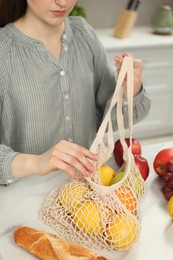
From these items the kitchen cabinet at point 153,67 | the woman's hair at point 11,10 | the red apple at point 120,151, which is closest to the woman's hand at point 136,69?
the red apple at point 120,151

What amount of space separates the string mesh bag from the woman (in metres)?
0.34

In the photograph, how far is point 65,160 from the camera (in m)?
0.97

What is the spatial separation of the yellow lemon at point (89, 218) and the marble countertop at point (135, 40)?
1.78m

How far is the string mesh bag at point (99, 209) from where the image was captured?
89 cm

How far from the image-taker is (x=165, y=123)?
3139mm

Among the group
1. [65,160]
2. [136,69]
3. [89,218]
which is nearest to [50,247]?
[89,218]

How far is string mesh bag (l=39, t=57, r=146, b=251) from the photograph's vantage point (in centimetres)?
89

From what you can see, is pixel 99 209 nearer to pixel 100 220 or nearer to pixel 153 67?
pixel 100 220

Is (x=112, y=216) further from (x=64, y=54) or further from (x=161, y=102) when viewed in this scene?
(x=161, y=102)

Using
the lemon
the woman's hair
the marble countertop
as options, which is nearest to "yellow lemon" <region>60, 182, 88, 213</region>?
the lemon

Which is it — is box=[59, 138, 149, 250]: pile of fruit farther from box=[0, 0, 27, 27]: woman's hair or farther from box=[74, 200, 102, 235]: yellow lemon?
box=[0, 0, 27, 27]: woman's hair

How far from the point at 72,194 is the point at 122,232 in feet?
0.45

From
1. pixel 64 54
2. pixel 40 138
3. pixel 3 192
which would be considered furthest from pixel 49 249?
pixel 64 54

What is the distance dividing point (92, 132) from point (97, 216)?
70 cm
